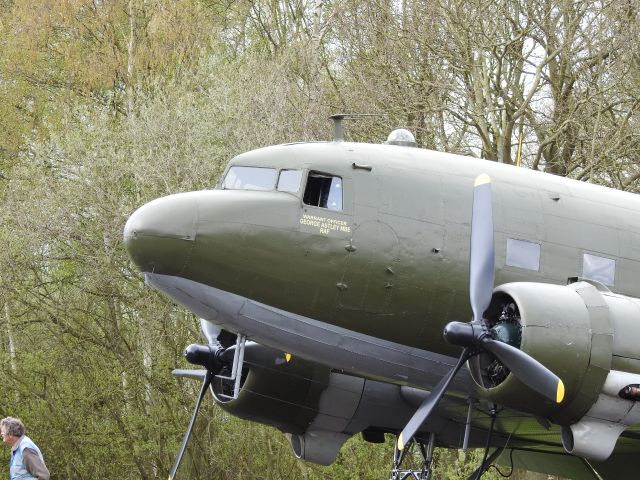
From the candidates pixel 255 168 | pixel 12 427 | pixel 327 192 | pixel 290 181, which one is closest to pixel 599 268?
pixel 327 192

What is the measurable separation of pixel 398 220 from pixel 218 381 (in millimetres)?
4076

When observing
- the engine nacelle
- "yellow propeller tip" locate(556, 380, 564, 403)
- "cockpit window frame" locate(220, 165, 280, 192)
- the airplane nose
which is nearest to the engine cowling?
the engine nacelle

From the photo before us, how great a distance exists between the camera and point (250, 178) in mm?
12352

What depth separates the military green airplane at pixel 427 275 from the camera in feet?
35.7

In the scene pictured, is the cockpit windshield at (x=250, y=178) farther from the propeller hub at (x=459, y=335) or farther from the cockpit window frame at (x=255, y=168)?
the propeller hub at (x=459, y=335)

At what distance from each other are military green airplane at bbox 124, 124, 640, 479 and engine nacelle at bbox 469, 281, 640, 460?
0.05ft

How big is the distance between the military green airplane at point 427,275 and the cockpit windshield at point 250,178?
0.02 m

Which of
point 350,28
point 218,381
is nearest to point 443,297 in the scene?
point 218,381

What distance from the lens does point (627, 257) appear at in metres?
12.7

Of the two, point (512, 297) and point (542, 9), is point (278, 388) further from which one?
point (542, 9)

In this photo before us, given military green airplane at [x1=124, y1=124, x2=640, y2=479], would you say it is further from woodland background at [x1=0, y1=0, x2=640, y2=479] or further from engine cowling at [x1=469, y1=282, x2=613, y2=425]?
woodland background at [x1=0, y1=0, x2=640, y2=479]

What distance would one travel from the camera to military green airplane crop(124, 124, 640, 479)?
10.9m

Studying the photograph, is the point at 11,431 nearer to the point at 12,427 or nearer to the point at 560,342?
the point at 12,427

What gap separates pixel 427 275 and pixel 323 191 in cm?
151
